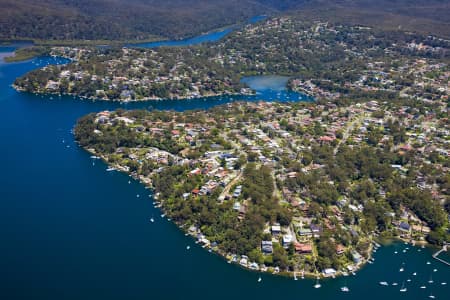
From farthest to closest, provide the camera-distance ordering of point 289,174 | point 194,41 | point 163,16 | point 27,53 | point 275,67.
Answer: point 163,16
point 194,41
point 27,53
point 275,67
point 289,174

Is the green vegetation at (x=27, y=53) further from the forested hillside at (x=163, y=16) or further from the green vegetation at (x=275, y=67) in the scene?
the forested hillside at (x=163, y=16)

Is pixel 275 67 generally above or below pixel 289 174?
below

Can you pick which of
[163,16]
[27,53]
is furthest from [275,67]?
[163,16]

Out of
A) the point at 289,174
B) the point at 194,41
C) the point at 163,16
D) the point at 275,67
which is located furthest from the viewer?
the point at 163,16

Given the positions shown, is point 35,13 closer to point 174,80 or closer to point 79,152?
point 174,80

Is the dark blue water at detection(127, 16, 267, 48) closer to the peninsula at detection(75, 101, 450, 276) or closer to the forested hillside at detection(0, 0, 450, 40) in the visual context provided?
the forested hillside at detection(0, 0, 450, 40)

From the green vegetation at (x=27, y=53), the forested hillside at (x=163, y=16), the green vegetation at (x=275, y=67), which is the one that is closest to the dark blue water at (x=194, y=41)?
the forested hillside at (x=163, y=16)

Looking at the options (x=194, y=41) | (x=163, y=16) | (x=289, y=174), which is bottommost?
(x=194, y=41)

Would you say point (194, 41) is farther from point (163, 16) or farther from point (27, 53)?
point (27, 53)

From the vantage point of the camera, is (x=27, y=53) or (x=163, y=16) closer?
(x=27, y=53)

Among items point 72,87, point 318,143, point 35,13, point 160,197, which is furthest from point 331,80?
point 35,13

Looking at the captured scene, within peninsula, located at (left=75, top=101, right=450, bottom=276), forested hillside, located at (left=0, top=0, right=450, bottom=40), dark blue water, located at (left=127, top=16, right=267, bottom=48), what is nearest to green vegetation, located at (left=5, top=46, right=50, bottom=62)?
forested hillside, located at (left=0, top=0, right=450, bottom=40)
